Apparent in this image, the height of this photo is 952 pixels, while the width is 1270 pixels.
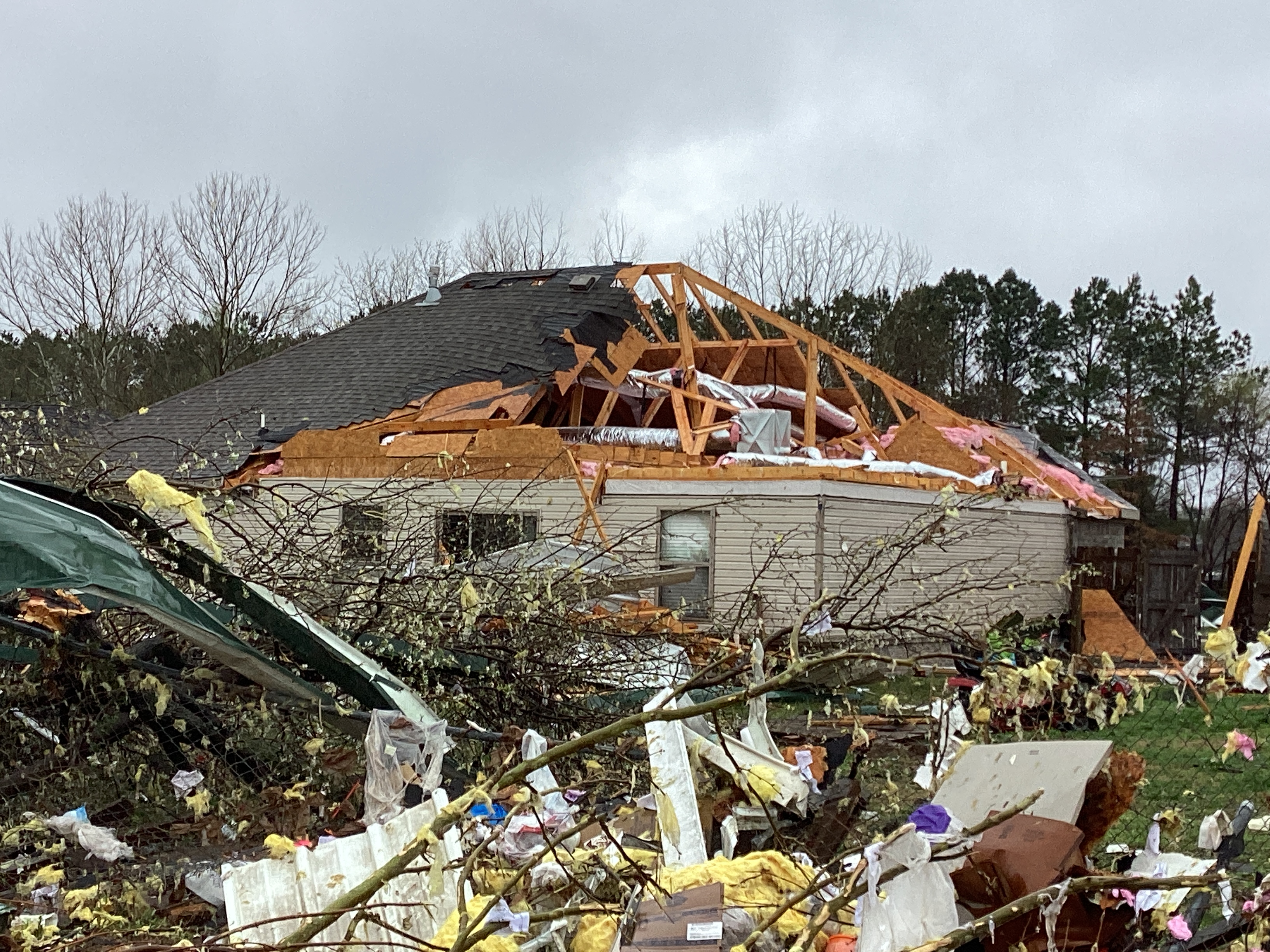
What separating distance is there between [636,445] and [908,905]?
11.0 metres

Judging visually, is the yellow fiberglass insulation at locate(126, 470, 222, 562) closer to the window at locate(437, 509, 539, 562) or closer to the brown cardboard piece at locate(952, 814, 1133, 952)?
the brown cardboard piece at locate(952, 814, 1133, 952)

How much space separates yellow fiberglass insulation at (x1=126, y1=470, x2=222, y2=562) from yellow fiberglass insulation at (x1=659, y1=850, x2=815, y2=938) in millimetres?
2009

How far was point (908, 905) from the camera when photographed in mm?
2770

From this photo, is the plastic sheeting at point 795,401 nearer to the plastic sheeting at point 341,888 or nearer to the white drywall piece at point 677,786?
the white drywall piece at point 677,786

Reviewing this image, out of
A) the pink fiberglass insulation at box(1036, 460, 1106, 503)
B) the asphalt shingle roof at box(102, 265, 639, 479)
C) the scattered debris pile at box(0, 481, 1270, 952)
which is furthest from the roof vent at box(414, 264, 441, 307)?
the scattered debris pile at box(0, 481, 1270, 952)

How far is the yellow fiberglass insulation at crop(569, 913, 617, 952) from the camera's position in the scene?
3.04 m

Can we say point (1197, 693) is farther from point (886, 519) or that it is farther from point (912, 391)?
point (912, 391)

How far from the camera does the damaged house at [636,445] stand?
41.4 feet

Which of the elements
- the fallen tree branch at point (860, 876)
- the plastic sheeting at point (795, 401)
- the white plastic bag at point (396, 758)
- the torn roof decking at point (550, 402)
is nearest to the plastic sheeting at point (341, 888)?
the white plastic bag at point (396, 758)

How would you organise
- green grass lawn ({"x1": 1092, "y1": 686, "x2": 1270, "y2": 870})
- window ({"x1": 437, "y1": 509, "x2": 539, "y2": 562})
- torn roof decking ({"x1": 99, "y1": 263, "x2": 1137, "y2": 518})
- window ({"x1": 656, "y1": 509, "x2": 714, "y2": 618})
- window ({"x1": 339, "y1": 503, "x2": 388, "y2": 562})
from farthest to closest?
torn roof decking ({"x1": 99, "y1": 263, "x2": 1137, "y2": 518}) < window ({"x1": 656, "y1": 509, "x2": 714, "y2": 618}) < window ({"x1": 437, "y1": 509, "x2": 539, "y2": 562}) < window ({"x1": 339, "y1": 503, "x2": 388, "y2": 562}) < green grass lawn ({"x1": 1092, "y1": 686, "x2": 1270, "y2": 870})

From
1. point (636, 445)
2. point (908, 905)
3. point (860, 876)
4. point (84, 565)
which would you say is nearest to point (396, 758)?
point (84, 565)

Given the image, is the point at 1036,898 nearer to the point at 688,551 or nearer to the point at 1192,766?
the point at 1192,766

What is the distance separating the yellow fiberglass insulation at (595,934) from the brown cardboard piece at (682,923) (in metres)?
0.16

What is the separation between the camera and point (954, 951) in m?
2.87
